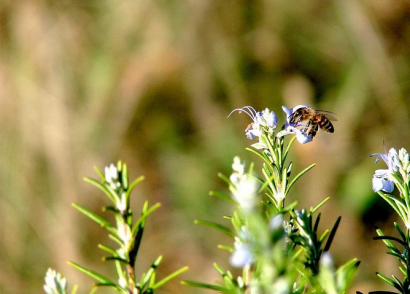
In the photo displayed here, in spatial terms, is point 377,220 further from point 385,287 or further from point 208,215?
point 208,215

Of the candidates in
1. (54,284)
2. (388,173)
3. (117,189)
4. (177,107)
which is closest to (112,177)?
(117,189)

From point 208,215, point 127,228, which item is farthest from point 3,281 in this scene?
point 127,228

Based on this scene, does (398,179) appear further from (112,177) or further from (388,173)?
(112,177)

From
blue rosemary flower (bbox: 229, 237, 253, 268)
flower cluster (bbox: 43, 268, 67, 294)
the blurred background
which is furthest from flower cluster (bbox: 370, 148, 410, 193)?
the blurred background

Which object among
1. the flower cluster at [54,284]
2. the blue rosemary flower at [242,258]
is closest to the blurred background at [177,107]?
the flower cluster at [54,284]

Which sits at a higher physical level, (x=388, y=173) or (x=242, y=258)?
(x=388, y=173)

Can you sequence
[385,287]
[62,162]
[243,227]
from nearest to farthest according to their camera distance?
[243,227], [385,287], [62,162]
